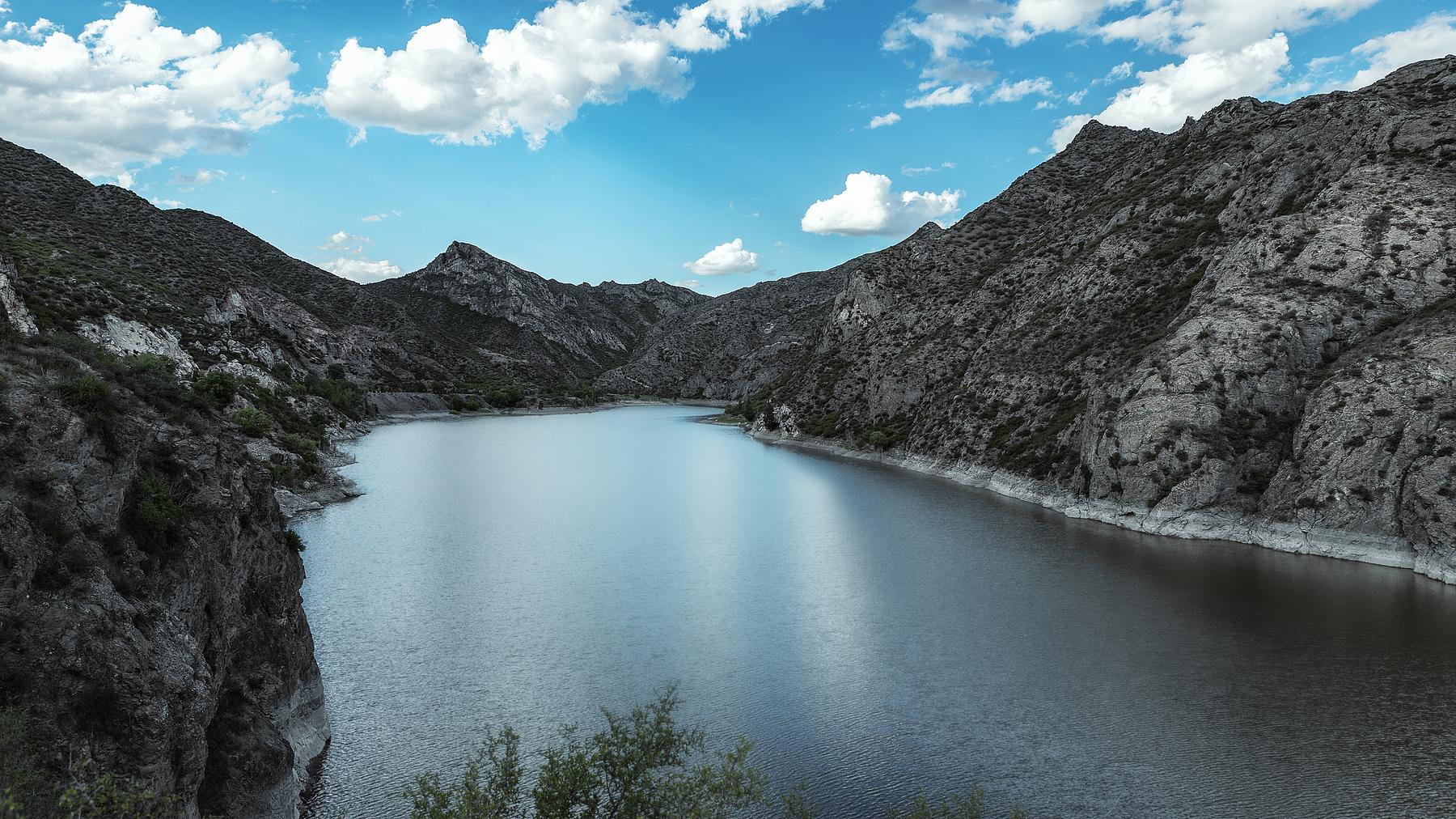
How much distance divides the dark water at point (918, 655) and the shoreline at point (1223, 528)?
1.08m

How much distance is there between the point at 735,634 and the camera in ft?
102

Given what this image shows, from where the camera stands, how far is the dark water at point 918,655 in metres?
20.2

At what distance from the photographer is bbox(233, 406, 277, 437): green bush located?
2517 inches

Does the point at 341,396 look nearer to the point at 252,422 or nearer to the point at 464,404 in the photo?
the point at 464,404

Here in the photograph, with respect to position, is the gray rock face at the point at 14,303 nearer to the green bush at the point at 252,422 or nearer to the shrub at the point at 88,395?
the green bush at the point at 252,422

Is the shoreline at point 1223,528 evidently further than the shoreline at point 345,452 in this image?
No

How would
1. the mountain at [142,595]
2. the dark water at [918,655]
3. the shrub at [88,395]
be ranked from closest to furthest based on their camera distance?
the mountain at [142,595] → the shrub at [88,395] → the dark water at [918,655]

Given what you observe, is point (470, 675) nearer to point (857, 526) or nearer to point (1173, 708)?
point (1173, 708)

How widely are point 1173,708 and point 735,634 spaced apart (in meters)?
15.2

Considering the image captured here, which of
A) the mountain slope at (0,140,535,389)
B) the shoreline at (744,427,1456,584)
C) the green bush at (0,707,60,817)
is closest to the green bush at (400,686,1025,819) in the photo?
the green bush at (0,707,60,817)

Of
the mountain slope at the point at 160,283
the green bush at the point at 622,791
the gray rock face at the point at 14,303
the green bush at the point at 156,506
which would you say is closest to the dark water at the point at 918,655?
the green bush at the point at 622,791

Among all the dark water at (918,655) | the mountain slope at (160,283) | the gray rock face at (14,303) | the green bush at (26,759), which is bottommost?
the dark water at (918,655)

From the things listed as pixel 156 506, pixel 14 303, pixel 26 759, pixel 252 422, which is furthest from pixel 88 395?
Result: pixel 14 303

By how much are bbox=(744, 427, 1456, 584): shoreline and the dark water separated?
108 centimetres
